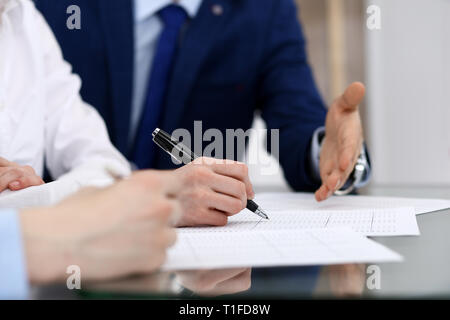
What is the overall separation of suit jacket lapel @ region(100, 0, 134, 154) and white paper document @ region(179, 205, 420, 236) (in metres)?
0.55

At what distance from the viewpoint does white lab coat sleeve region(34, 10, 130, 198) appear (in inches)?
37.4

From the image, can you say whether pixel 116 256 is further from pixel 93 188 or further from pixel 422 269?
pixel 422 269

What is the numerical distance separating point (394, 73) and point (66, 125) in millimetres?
1961

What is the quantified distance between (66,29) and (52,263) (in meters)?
0.92

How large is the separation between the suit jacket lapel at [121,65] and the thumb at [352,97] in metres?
0.48

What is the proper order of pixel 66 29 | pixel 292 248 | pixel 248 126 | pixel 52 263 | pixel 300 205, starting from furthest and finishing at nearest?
pixel 248 126
pixel 66 29
pixel 300 205
pixel 292 248
pixel 52 263

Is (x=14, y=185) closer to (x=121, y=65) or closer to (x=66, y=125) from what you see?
(x=66, y=125)

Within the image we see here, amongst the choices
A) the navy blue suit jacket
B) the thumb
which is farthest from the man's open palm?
the navy blue suit jacket

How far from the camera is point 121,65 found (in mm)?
1181

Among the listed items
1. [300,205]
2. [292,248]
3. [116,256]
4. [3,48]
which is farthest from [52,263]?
[3,48]

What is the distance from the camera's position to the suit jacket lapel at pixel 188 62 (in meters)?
1.19

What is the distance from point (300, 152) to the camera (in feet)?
3.25

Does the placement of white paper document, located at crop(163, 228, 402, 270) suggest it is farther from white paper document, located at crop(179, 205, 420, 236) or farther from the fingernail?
the fingernail

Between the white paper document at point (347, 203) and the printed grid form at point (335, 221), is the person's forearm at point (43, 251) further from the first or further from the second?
the white paper document at point (347, 203)
